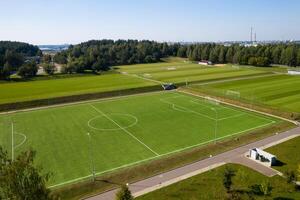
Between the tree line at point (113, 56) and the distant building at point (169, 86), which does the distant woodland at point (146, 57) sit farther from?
the distant building at point (169, 86)

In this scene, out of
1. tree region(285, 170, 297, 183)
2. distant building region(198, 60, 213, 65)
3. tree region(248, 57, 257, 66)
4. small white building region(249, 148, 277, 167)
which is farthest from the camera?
distant building region(198, 60, 213, 65)

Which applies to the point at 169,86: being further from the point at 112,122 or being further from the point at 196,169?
the point at 196,169

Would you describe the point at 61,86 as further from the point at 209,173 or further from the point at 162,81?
the point at 209,173

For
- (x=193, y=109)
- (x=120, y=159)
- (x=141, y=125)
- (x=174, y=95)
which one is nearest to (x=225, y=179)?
(x=120, y=159)

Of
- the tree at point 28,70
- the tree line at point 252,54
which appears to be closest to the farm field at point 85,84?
the tree at point 28,70

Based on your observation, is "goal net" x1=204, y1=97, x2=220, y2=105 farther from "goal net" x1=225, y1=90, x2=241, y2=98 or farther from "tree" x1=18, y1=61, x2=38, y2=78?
"tree" x1=18, y1=61, x2=38, y2=78

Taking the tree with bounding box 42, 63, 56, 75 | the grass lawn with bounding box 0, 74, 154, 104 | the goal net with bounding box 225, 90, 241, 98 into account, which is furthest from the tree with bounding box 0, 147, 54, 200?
the tree with bounding box 42, 63, 56, 75

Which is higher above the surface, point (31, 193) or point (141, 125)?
point (31, 193)
